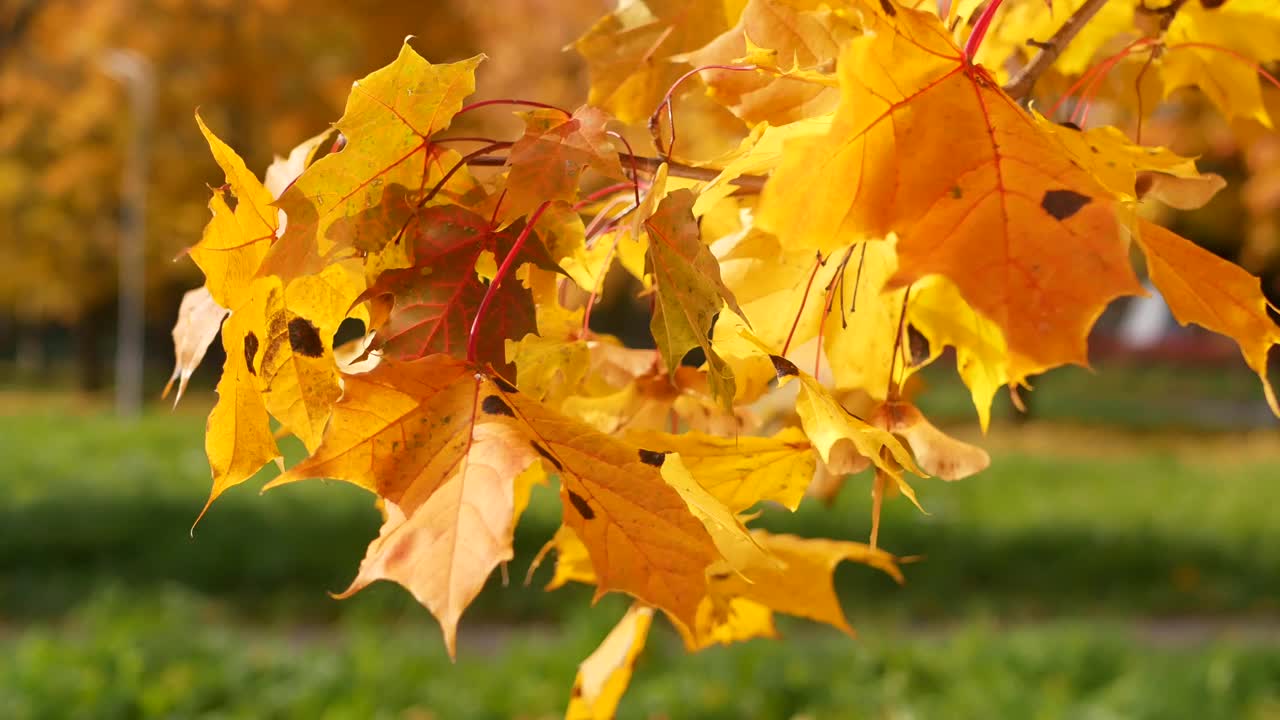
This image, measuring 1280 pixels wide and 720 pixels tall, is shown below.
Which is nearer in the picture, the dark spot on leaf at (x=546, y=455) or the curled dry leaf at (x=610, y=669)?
the dark spot on leaf at (x=546, y=455)

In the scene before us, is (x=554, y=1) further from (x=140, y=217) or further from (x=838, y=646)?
(x=838, y=646)

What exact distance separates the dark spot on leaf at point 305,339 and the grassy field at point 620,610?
216 cm

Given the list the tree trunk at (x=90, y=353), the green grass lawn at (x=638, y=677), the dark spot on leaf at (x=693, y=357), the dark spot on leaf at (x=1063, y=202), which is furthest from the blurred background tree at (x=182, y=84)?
the dark spot on leaf at (x=1063, y=202)

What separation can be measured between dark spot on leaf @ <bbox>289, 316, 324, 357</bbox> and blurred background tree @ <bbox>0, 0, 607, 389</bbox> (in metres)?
11.4

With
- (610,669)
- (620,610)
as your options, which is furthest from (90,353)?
(610,669)

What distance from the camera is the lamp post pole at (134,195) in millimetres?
11398

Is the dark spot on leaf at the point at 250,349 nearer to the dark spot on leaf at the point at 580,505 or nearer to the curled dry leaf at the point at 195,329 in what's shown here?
the curled dry leaf at the point at 195,329

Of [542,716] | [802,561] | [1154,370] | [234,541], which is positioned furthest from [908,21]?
Answer: [1154,370]

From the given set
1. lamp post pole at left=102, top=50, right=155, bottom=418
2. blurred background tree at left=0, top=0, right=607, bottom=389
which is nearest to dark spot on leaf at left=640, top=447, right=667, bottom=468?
lamp post pole at left=102, top=50, right=155, bottom=418

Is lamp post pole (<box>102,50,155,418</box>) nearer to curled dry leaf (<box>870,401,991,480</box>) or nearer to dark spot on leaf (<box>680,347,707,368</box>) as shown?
dark spot on leaf (<box>680,347,707,368</box>)

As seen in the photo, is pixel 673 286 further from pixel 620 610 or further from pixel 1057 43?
pixel 620 610

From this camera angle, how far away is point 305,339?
1.78ft

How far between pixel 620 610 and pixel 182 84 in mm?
11222

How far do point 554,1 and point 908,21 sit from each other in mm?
12546
